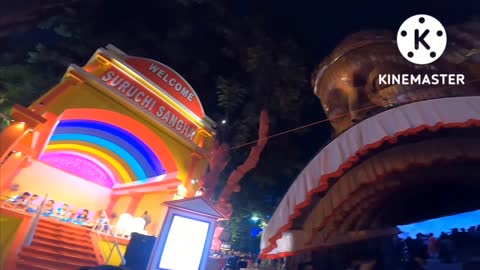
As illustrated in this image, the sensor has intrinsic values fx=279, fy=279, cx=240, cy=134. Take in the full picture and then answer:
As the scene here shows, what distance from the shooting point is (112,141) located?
36.8ft

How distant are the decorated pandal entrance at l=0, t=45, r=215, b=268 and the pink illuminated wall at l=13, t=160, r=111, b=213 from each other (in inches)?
1.5

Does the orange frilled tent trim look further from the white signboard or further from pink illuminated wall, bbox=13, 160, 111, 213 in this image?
pink illuminated wall, bbox=13, 160, 111, 213

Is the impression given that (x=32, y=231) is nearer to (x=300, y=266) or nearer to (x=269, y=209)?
(x=300, y=266)

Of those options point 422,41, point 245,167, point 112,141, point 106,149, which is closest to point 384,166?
point 422,41

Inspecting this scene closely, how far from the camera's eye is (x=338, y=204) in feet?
12.6

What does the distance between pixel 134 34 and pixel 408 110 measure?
10.9 m

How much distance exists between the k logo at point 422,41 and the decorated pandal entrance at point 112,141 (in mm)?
6960

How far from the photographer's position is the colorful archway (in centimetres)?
914

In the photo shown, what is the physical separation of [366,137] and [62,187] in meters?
12.4

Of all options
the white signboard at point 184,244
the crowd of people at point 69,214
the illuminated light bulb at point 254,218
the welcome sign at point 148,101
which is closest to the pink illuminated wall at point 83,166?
the crowd of people at point 69,214

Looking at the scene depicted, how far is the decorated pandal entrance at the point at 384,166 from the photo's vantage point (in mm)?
3229

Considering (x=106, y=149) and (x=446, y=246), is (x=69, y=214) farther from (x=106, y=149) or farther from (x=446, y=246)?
(x=446, y=246)

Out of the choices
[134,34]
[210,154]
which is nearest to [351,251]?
[210,154]

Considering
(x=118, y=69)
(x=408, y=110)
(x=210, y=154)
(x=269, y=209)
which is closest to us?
(x=408, y=110)
